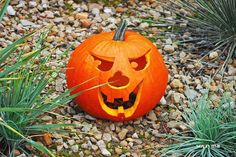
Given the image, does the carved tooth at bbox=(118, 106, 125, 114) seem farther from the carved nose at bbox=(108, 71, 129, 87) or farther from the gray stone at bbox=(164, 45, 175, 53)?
the gray stone at bbox=(164, 45, 175, 53)

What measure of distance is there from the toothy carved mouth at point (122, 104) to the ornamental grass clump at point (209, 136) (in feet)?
0.91

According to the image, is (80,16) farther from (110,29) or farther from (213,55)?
(213,55)

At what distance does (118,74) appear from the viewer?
3.32 meters

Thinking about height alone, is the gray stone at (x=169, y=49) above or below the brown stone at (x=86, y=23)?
below

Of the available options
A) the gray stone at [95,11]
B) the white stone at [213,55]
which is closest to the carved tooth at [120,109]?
the white stone at [213,55]

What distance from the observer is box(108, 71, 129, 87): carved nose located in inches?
131

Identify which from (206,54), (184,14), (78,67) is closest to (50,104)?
(78,67)

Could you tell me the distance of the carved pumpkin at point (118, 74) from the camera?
3277 millimetres

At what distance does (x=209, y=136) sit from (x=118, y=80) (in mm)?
581

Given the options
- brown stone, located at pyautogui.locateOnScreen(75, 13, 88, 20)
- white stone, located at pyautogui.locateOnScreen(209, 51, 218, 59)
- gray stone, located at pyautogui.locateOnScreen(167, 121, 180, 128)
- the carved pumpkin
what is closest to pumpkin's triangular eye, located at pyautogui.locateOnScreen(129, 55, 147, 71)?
the carved pumpkin

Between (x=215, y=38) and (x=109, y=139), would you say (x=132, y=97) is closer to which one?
(x=109, y=139)

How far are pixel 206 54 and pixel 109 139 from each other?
110 centimetres

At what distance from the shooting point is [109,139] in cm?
332

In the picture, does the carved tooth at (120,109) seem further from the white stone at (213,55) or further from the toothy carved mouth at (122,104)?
the white stone at (213,55)
